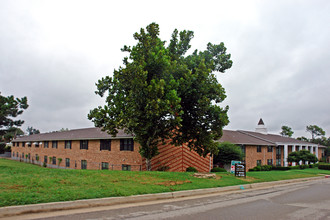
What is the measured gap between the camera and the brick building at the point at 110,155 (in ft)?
79.4

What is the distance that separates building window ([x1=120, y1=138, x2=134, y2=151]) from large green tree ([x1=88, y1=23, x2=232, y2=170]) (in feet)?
20.5

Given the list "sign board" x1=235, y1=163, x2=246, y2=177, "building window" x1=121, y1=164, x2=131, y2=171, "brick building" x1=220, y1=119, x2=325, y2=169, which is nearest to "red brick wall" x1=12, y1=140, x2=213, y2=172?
"building window" x1=121, y1=164, x2=131, y2=171

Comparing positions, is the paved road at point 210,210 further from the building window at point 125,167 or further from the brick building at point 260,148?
the brick building at point 260,148

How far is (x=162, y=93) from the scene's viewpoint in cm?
1541

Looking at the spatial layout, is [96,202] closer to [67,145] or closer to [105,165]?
[105,165]

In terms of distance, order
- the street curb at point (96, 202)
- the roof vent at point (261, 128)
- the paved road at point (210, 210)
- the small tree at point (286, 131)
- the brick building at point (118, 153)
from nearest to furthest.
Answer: the street curb at point (96, 202), the paved road at point (210, 210), the brick building at point (118, 153), the roof vent at point (261, 128), the small tree at point (286, 131)

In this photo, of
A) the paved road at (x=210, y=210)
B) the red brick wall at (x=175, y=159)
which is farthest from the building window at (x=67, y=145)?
the paved road at (x=210, y=210)

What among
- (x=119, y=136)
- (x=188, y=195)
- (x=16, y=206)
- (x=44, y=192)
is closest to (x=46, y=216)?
(x=16, y=206)

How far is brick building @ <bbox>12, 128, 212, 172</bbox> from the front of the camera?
24216 millimetres

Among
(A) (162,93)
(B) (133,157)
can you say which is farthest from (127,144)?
(A) (162,93)

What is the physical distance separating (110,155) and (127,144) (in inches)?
127

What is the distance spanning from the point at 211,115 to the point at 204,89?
2.08 metres

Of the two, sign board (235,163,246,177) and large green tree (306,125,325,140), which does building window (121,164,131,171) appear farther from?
large green tree (306,125,325,140)

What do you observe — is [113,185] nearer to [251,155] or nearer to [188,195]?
[188,195]
